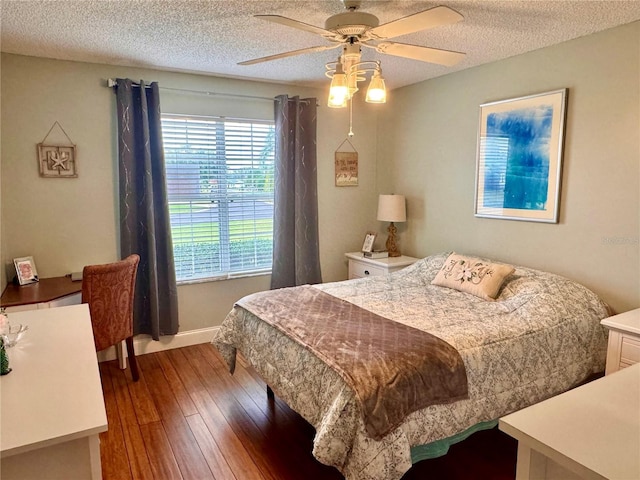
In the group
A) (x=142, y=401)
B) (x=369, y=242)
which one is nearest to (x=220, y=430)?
(x=142, y=401)

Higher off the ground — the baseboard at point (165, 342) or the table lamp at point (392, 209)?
the table lamp at point (392, 209)

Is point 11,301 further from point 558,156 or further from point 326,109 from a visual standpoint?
point 558,156

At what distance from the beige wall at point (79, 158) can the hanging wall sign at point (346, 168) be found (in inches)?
33.6

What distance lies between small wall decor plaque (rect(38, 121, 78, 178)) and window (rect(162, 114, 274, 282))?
0.70 metres

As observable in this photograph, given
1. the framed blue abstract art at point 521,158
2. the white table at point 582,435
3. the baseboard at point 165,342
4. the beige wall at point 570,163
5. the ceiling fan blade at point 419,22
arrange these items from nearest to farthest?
1. the white table at point 582,435
2. the ceiling fan blade at point 419,22
3. the beige wall at point 570,163
4. the framed blue abstract art at point 521,158
5. the baseboard at point 165,342

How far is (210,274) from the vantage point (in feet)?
13.3

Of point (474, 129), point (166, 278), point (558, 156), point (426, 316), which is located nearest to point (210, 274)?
point (166, 278)

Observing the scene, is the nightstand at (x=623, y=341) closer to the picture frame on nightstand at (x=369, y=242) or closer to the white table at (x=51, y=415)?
the picture frame on nightstand at (x=369, y=242)

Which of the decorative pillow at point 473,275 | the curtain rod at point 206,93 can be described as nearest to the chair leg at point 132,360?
the curtain rod at point 206,93

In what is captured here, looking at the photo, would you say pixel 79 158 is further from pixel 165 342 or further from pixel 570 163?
pixel 570 163

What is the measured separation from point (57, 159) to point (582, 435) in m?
3.62

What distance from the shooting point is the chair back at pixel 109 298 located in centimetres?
288

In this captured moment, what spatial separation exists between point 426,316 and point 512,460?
0.88m

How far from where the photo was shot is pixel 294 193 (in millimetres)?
4191
